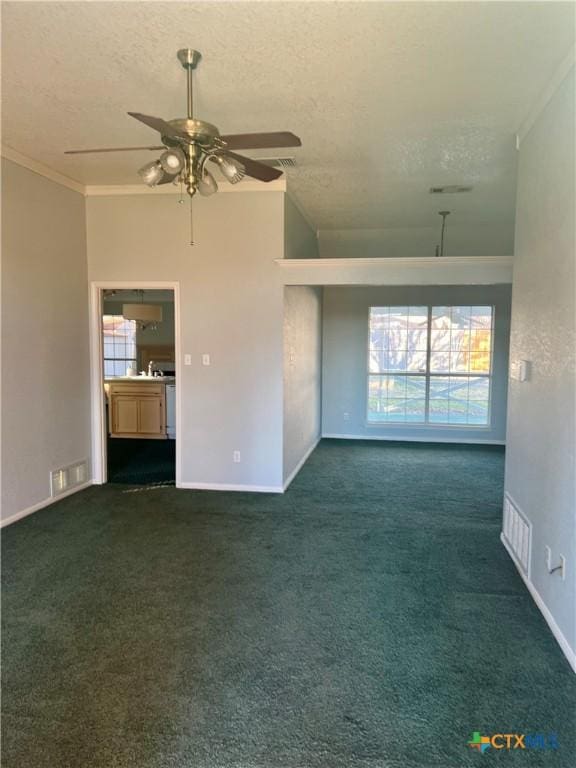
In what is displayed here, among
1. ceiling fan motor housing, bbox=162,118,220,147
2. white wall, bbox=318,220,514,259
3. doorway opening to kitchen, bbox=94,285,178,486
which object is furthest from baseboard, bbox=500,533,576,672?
white wall, bbox=318,220,514,259

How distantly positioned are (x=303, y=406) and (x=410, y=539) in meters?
2.51

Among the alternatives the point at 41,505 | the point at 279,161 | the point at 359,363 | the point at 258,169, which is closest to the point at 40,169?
the point at 279,161

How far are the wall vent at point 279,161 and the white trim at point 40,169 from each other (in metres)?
1.80

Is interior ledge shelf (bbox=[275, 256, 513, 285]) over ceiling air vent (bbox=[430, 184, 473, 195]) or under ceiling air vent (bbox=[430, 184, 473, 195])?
under

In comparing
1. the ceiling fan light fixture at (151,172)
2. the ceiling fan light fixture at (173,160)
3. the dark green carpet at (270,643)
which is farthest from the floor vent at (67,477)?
the ceiling fan light fixture at (173,160)

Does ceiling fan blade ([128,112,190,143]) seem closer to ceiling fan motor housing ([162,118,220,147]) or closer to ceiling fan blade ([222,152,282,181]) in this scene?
ceiling fan motor housing ([162,118,220,147])

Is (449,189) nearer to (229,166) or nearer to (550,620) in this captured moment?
(229,166)

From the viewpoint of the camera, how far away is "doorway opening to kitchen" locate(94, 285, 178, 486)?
16.6 ft

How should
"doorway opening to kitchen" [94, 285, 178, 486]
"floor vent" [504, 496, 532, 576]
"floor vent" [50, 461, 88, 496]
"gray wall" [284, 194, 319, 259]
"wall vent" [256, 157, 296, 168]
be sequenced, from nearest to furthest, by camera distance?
"floor vent" [504, 496, 532, 576] → "wall vent" [256, 157, 296, 168] → "floor vent" [50, 461, 88, 496] → "gray wall" [284, 194, 319, 259] → "doorway opening to kitchen" [94, 285, 178, 486]

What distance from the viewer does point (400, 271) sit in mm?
4406

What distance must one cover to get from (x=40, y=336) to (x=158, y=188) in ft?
5.66

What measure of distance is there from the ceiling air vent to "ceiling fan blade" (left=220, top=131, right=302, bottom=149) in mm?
2715

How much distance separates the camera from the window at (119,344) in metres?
9.93

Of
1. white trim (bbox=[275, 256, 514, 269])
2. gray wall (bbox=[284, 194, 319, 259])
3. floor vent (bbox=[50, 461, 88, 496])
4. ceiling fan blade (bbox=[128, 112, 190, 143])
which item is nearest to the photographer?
ceiling fan blade (bbox=[128, 112, 190, 143])
